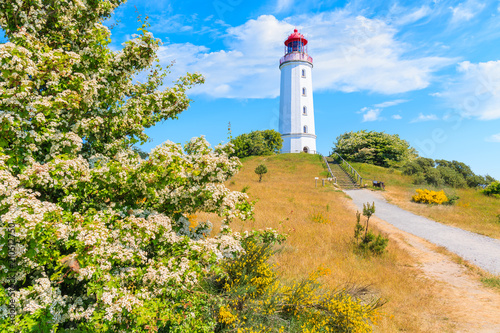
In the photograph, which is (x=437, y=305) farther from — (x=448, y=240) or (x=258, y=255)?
(x=448, y=240)

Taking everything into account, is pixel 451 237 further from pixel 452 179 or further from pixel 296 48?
pixel 296 48

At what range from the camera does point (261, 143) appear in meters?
56.3

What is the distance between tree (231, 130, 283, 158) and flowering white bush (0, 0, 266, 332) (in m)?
49.1

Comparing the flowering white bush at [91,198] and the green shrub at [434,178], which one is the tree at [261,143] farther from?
the flowering white bush at [91,198]

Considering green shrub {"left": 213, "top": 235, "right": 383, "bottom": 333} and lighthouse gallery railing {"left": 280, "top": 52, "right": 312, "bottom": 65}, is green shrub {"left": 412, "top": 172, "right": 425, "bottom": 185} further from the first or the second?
green shrub {"left": 213, "top": 235, "right": 383, "bottom": 333}

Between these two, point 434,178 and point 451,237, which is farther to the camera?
point 434,178

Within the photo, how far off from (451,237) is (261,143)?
43691mm

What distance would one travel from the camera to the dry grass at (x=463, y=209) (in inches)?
651

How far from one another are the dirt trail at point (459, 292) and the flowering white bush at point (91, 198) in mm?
5882

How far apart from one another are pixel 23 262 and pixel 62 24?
506cm

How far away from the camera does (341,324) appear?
5324 millimetres

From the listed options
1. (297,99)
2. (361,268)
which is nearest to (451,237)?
(361,268)

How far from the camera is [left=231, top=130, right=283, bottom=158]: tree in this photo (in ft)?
182

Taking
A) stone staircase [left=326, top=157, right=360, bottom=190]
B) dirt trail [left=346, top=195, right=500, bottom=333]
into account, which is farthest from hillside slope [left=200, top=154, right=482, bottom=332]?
stone staircase [left=326, top=157, right=360, bottom=190]
